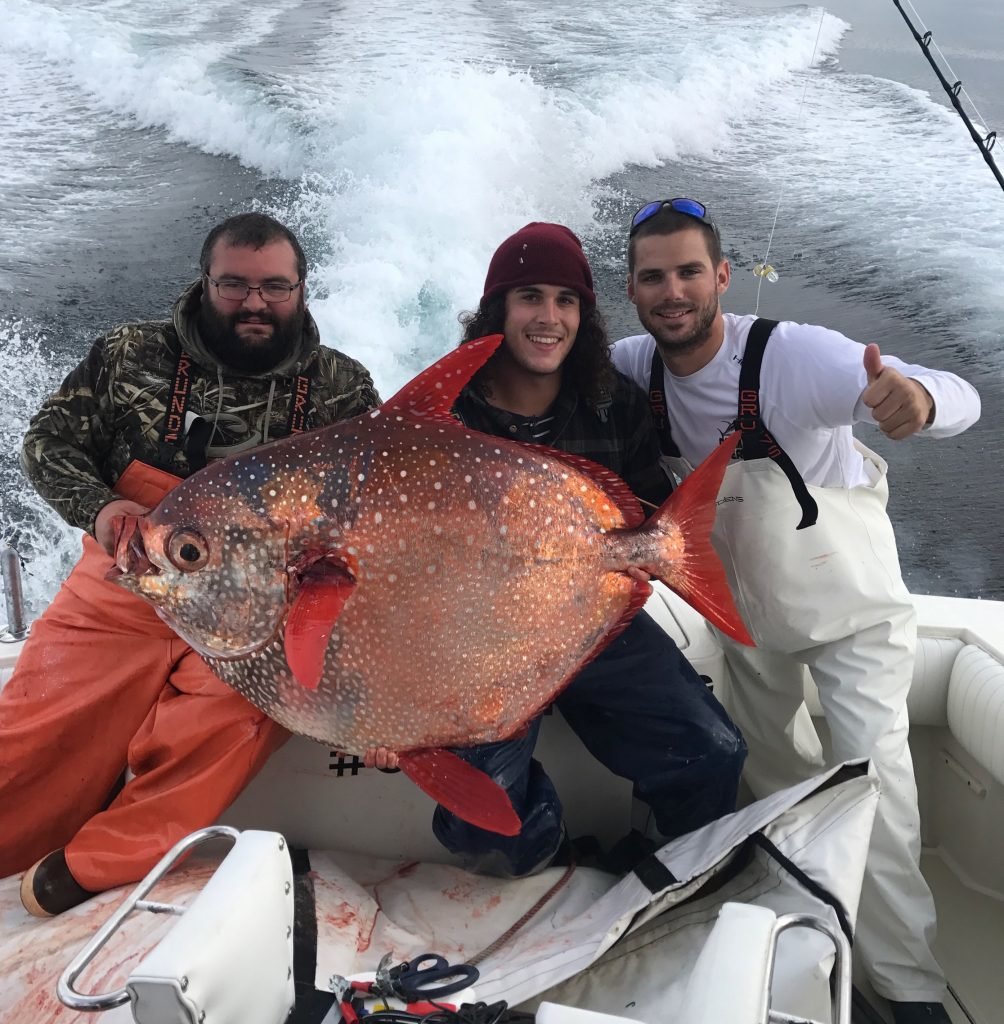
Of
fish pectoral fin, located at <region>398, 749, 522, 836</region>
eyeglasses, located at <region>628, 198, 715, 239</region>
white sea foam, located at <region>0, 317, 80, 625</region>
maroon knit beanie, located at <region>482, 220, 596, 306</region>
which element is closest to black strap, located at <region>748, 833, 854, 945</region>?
fish pectoral fin, located at <region>398, 749, 522, 836</region>

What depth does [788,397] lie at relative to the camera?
2.15 meters

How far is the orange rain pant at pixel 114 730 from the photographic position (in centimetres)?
192

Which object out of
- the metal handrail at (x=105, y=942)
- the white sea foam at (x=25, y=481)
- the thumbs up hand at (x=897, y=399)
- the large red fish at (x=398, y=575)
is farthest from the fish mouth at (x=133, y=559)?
the white sea foam at (x=25, y=481)

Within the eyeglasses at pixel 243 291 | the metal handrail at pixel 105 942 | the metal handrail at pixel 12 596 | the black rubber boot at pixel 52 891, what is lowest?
the black rubber boot at pixel 52 891

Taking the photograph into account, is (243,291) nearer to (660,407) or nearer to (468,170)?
(660,407)

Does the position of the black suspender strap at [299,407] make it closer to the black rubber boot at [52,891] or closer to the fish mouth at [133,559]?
the fish mouth at [133,559]

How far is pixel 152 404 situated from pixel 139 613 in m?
0.54

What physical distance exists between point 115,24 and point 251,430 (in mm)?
9944

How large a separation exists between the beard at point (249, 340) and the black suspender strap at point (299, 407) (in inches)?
3.2

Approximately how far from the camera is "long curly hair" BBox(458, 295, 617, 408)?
2242 mm

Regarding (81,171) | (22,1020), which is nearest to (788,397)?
(22,1020)

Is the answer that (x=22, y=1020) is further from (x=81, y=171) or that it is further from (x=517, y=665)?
(x=81, y=171)

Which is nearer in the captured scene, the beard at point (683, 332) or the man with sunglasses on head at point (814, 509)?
the man with sunglasses on head at point (814, 509)

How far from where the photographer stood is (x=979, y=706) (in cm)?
234
